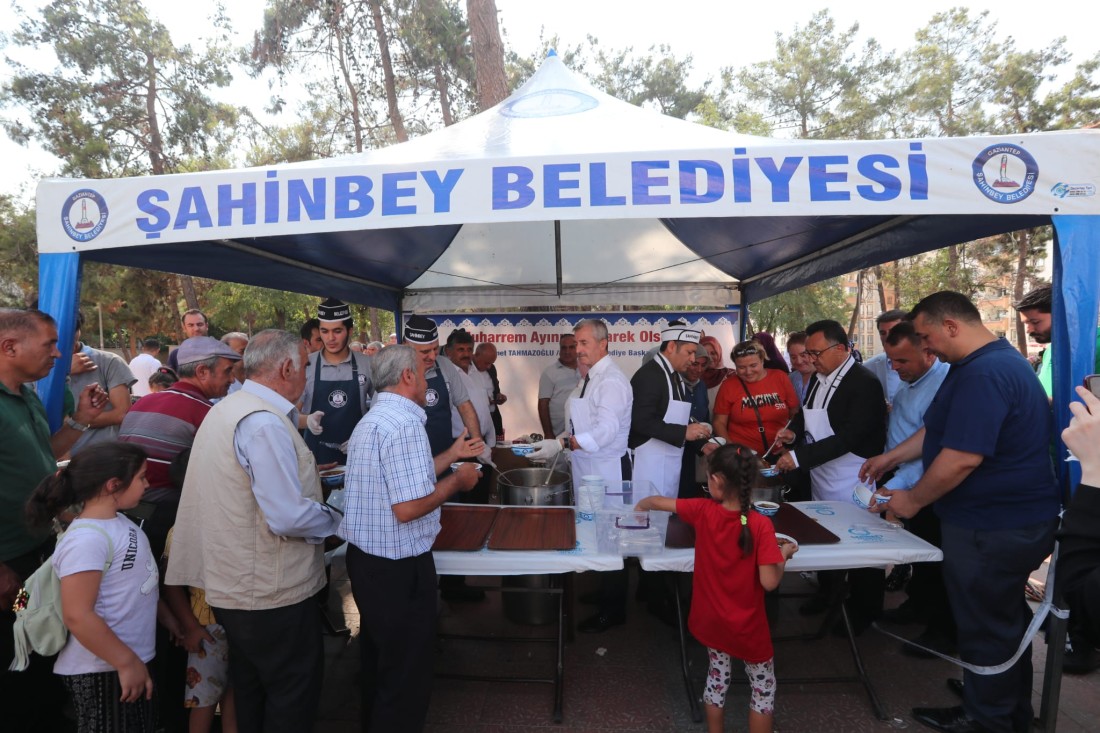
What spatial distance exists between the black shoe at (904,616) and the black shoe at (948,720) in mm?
1012

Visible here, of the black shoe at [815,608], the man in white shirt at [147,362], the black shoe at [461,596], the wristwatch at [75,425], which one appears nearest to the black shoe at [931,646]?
the black shoe at [815,608]

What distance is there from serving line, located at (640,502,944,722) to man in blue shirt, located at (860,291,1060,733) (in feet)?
0.52

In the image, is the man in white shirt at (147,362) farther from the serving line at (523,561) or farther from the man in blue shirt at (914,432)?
the man in blue shirt at (914,432)

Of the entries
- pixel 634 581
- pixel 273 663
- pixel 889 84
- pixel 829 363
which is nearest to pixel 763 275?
pixel 829 363

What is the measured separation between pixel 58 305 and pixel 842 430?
3883 mm

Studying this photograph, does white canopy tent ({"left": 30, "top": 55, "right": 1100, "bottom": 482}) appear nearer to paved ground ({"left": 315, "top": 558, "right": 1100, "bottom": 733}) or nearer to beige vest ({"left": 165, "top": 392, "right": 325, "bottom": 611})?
beige vest ({"left": 165, "top": 392, "right": 325, "bottom": 611})

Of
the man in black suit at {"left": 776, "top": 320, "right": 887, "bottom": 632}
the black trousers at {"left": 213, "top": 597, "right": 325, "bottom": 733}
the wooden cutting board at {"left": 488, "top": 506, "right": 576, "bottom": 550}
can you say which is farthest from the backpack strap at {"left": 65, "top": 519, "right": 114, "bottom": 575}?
the man in black suit at {"left": 776, "top": 320, "right": 887, "bottom": 632}

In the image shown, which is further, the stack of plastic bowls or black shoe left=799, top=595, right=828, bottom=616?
black shoe left=799, top=595, right=828, bottom=616

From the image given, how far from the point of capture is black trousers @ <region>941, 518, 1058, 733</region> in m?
2.20

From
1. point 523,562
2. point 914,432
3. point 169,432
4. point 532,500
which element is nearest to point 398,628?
point 523,562

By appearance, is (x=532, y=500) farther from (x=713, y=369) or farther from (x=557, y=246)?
(x=713, y=369)

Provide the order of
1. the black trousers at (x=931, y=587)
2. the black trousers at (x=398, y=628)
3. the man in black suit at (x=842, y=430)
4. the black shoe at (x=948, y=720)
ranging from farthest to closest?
the man in black suit at (x=842, y=430) → the black trousers at (x=931, y=587) → the black shoe at (x=948, y=720) → the black trousers at (x=398, y=628)

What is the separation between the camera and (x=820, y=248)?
176 inches

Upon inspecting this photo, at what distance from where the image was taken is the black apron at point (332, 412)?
3.55 m
